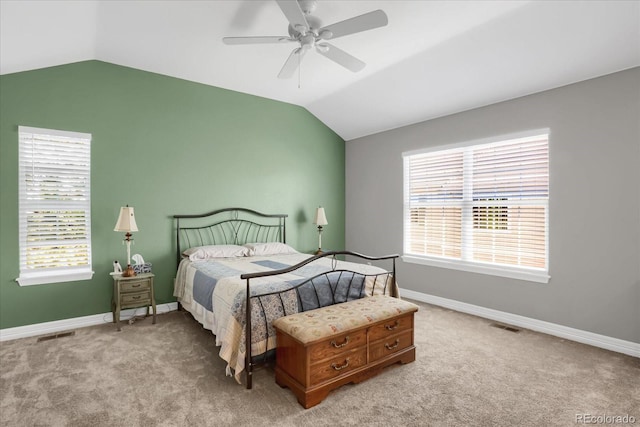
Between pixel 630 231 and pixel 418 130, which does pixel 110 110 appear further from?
pixel 630 231

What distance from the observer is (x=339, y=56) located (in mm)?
2992

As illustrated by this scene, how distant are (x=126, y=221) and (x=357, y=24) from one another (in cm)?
310

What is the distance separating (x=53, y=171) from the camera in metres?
3.75

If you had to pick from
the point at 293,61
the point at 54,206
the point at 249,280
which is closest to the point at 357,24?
the point at 293,61

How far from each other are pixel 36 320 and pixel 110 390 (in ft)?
6.16

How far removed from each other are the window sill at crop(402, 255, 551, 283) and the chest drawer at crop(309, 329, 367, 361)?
2300 millimetres

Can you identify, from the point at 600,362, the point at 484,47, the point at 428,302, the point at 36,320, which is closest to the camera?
the point at 600,362

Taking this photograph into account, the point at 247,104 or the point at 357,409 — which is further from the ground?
the point at 247,104

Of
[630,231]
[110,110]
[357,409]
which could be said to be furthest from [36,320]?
[630,231]

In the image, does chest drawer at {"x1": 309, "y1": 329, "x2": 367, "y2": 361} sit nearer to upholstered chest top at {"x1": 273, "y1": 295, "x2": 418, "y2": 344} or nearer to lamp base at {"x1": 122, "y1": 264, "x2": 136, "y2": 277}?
upholstered chest top at {"x1": 273, "y1": 295, "x2": 418, "y2": 344}

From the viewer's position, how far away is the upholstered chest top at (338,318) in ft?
7.70

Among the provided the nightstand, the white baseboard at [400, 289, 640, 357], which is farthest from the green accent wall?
the white baseboard at [400, 289, 640, 357]

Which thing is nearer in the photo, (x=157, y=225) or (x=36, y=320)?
(x=36, y=320)
